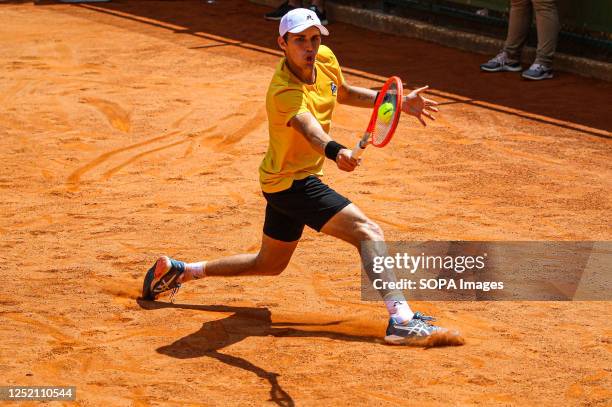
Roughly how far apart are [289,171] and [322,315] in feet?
3.65

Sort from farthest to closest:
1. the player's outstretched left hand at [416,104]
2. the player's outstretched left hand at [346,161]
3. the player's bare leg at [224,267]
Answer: the player's bare leg at [224,267] → the player's outstretched left hand at [416,104] → the player's outstretched left hand at [346,161]

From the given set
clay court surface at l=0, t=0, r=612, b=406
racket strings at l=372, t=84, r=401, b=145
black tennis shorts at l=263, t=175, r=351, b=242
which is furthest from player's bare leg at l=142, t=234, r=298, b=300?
racket strings at l=372, t=84, r=401, b=145

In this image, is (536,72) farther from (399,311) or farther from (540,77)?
(399,311)

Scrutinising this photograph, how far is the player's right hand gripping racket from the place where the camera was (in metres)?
6.20

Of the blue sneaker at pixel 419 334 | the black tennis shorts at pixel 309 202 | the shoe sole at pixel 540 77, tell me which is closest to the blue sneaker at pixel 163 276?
the black tennis shorts at pixel 309 202

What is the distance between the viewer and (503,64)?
14555mm

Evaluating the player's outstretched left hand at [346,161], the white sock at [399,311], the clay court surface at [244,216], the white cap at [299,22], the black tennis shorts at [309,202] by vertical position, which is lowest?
the clay court surface at [244,216]

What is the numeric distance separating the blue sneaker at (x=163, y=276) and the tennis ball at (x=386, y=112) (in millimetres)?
1879

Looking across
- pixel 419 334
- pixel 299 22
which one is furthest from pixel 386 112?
pixel 419 334

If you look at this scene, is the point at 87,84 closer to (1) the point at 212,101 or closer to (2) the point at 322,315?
(1) the point at 212,101

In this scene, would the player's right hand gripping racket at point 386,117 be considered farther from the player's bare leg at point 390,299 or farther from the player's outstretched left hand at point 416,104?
the player's bare leg at point 390,299

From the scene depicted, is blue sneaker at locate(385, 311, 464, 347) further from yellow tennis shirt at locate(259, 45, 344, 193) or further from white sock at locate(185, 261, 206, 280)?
white sock at locate(185, 261, 206, 280)

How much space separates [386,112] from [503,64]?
8.60 meters

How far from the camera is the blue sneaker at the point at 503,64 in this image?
14523mm
